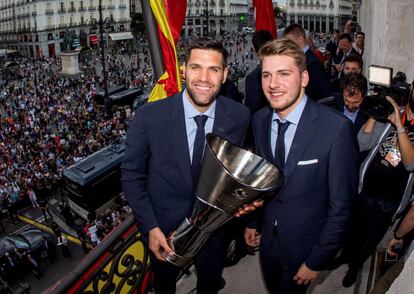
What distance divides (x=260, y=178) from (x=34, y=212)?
19.3 meters

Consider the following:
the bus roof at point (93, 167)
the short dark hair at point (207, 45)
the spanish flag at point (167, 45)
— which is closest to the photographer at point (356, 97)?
the short dark hair at point (207, 45)

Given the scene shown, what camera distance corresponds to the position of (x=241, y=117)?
2.69m

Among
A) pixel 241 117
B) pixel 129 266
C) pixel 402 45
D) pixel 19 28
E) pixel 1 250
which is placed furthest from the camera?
pixel 19 28

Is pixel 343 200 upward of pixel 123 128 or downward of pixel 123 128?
upward

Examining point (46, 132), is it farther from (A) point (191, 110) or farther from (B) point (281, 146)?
(B) point (281, 146)

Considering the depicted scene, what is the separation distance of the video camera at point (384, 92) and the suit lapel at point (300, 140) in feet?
2.85

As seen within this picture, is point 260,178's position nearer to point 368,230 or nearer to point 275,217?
point 275,217

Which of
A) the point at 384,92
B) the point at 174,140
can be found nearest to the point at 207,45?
the point at 174,140

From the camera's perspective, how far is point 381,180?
3049 millimetres

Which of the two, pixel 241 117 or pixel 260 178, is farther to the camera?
pixel 241 117

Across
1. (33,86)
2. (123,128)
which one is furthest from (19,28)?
(123,128)

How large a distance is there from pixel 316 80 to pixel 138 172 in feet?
8.62

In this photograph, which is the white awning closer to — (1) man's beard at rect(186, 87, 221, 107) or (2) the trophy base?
(1) man's beard at rect(186, 87, 221, 107)

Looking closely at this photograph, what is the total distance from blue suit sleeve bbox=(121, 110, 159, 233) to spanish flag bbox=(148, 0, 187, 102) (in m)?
2.32
